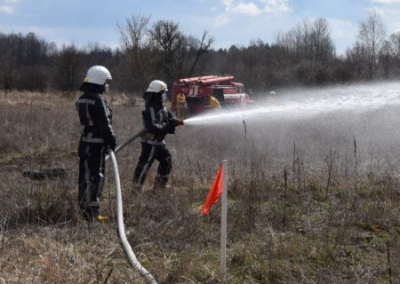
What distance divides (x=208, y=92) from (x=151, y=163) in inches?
635

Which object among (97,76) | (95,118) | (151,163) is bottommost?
(151,163)

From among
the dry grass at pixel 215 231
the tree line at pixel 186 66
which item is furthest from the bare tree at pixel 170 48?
the dry grass at pixel 215 231

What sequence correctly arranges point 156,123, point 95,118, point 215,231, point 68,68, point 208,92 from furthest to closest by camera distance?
point 68,68 < point 208,92 < point 156,123 < point 95,118 < point 215,231

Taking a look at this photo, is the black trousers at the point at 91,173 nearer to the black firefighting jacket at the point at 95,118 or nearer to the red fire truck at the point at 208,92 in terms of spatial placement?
the black firefighting jacket at the point at 95,118

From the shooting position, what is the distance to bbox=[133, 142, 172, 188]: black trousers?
7168 millimetres

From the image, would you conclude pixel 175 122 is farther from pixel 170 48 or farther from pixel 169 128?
pixel 170 48

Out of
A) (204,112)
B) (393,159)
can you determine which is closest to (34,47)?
(204,112)

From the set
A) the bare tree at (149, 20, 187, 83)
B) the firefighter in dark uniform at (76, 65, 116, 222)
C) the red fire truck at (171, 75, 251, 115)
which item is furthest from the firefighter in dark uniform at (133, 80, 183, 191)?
the bare tree at (149, 20, 187, 83)

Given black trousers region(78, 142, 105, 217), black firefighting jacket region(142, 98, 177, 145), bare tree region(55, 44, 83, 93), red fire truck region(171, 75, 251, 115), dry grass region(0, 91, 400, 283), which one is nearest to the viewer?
dry grass region(0, 91, 400, 283)

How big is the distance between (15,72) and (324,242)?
48131 mm

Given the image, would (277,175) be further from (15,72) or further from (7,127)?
(15,72)

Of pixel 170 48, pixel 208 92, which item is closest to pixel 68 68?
pixel 170 48

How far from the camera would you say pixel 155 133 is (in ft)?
23.6

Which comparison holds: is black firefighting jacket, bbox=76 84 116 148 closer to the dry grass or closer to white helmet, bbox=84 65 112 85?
white helmet, bbox=84 65 112 85
